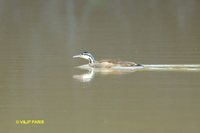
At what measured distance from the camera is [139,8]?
19625mm

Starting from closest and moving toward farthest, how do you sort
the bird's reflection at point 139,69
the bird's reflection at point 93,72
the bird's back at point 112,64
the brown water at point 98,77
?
the brown water at point 98,77 → the bird's reflection at point 93,72 → the bird's reflection at point 139,69 → the bird's back at point 112,64

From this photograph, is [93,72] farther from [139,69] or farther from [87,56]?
[139,69]

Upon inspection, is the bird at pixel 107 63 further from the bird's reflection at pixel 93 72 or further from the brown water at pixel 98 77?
the brown water at pixel 98 77

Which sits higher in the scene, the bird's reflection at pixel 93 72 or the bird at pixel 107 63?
the bird at pixel 107 63

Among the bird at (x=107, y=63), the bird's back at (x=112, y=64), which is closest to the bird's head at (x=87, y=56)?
the bird at (x=107, y=63)

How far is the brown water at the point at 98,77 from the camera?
719cm

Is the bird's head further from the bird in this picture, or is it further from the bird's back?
the bird's back

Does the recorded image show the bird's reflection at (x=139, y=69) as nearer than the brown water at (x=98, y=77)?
No

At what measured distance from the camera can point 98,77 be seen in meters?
9.38

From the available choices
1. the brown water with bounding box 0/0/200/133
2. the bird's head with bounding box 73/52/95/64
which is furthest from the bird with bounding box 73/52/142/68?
the brown water with bounding box 0/0/200/133

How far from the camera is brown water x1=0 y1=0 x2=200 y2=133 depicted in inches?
283

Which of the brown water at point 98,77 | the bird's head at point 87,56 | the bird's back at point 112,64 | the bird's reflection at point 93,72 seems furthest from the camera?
the bird's head at point 87,56

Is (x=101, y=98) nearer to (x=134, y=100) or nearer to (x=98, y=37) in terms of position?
(x=134, y=100)

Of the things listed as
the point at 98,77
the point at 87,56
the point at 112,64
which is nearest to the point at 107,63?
the point at 112,64
